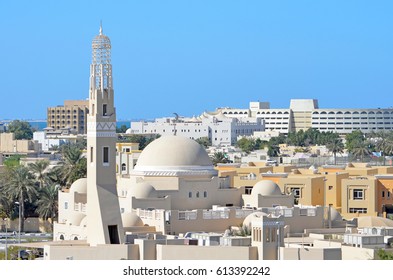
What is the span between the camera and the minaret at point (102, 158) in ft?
150

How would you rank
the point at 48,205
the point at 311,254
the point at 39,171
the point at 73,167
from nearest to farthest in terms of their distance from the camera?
the point at 311,254 < the point at 48,205 < the point at 73,167 < the point at 39,171

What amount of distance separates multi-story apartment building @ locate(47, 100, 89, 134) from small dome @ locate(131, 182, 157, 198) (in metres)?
136

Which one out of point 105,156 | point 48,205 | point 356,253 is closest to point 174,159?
point 105,156

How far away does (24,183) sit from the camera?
65.6 metres

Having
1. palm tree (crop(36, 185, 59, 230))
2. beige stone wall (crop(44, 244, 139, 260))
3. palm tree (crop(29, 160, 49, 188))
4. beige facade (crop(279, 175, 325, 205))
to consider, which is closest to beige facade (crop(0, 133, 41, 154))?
palm tree (crop(29, 160, 49, 188))

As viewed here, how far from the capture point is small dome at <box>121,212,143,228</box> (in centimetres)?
4988

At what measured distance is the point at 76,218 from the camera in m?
53.9

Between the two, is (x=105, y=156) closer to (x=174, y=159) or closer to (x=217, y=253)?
(x=217, y=253)

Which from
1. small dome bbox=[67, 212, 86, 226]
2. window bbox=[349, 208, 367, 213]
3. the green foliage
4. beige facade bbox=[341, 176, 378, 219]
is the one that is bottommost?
the green foliage

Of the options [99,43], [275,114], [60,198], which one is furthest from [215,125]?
[99,43]

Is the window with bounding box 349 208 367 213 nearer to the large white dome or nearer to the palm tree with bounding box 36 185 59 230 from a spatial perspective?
the large white dome

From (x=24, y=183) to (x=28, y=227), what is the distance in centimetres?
191

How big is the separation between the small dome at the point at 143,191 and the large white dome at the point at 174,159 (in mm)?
1434

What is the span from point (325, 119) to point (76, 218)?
445ft
